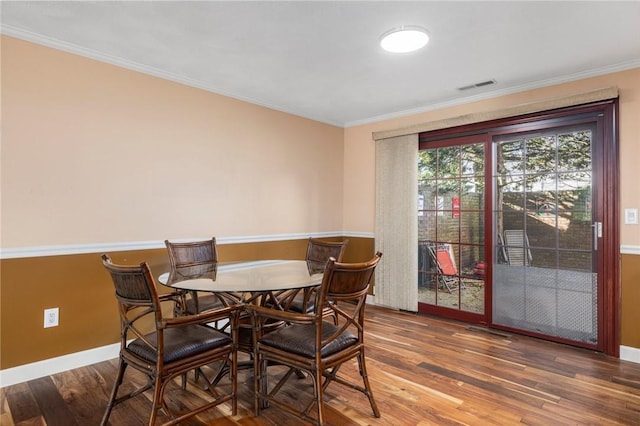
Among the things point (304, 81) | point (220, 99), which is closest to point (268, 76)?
point (304, 81)

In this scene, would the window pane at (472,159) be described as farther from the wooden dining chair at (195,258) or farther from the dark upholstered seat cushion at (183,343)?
the dark upholstered seat cushion at (183,343)

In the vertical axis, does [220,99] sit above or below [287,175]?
above

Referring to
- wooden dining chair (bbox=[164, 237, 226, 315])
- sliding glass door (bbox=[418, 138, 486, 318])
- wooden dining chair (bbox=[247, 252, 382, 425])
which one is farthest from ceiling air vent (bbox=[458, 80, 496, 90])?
wooden dining chair (bbox=[164, 237, 226, 315])

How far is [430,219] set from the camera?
4.16 meters

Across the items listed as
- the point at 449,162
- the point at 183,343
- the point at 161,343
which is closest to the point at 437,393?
the point at 183,343

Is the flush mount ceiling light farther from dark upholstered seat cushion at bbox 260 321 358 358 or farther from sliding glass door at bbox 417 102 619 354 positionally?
dark upholstered seat cushion at bbox 260 321 358 358

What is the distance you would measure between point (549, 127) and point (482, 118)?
0.60 metres

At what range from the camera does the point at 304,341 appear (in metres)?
1.92

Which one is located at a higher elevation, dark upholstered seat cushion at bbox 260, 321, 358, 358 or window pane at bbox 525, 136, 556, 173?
window pane at bbox 525, 136, 556, 173

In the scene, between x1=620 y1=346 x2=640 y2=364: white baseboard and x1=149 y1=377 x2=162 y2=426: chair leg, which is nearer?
x1=149 y1=377 x2=162 y2=426: chair leg

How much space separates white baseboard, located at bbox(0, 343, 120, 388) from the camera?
7.98 ft

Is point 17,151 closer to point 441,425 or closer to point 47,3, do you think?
point 47,3

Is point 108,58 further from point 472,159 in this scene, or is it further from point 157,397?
point 472,159

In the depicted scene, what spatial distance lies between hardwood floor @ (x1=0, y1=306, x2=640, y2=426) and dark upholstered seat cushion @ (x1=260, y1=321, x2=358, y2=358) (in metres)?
0.45
